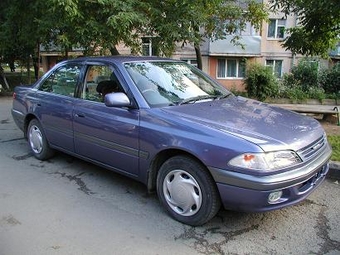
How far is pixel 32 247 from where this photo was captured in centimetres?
320

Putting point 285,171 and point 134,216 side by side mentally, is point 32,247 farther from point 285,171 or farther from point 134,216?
point 285,171

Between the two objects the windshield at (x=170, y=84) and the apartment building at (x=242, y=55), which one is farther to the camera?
the apartment building at (x=242, y=55)

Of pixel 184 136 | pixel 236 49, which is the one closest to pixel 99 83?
pixel 184 136

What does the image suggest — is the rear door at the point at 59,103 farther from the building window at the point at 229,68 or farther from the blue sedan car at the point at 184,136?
the building window at the point at 229,68

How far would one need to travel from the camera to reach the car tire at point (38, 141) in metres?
5.52

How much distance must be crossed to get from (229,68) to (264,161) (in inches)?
976

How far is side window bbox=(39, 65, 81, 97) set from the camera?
16.3ft

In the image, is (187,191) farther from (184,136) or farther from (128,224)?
(128,224)

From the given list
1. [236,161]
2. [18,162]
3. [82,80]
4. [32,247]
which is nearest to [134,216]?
[32,247]

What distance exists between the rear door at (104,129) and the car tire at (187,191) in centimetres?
45

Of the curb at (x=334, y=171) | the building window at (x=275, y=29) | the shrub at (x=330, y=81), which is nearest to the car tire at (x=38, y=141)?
the curb at (x=334, y=171)

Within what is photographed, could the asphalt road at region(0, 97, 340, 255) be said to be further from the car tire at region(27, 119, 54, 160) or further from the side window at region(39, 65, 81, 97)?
the side window at region(39, 65, 81, 97)

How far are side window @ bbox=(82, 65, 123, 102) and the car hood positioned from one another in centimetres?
95

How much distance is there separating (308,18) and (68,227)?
18.4 feet
